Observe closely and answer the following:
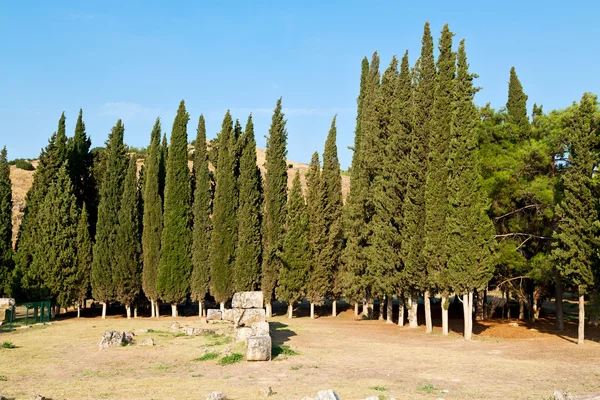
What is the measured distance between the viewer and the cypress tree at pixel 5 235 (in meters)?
39.1

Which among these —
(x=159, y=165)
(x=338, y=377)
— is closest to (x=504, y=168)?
(x=338, y=377)

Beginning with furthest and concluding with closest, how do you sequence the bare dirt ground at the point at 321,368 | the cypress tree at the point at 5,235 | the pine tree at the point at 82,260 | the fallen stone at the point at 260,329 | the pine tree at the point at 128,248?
the pine tree at the point at 128,248 → the pine tree at the point at 82,260 → the cypress tree at the point at 5,235 → the fallen stone at the point at 260,329 → the bare dirt ground at the point at 321,368

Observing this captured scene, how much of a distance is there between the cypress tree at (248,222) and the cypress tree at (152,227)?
6.44 metres

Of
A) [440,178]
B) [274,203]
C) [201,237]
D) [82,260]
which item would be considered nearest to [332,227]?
[274,203]

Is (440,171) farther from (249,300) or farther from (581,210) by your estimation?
(249,300)

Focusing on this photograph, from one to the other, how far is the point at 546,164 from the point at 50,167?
120ft

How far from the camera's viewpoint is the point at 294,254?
40125 mm

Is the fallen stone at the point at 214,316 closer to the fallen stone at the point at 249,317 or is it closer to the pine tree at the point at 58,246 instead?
the fallen stone at the point at 249,317

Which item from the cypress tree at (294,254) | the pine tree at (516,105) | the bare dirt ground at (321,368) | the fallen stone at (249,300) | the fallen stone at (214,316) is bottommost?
the fallen stone at (214,316)

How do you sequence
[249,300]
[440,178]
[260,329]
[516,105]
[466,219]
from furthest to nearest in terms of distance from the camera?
[516,105] < [249,300] < [440,178] < [466,219] < [260,329]

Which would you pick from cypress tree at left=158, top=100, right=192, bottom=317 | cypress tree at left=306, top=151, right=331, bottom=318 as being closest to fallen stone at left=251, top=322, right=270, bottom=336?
cypress tree at left=306, top=151, right=331, bottom=318

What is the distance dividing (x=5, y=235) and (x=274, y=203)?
2078 centimetres

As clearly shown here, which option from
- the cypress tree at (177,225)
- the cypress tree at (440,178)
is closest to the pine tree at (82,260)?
the cypress tree at (177,225)

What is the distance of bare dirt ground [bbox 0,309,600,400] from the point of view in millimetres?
13289
